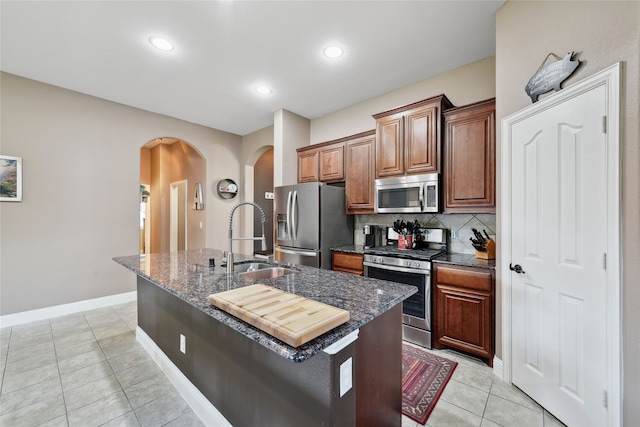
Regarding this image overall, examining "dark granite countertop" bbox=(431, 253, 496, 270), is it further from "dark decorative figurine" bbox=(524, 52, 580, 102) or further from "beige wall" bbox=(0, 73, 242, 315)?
"beige wall" bbox=(0, 73, 242, 315)

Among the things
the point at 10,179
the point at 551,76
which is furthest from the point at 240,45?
the point at 10,179

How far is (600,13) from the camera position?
1.42 metres

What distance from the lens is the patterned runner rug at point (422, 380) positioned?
5.70 feet

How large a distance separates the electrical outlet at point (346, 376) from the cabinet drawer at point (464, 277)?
65.5 inches

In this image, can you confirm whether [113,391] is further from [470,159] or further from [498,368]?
[470,159]

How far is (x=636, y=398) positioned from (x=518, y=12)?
8.18ft

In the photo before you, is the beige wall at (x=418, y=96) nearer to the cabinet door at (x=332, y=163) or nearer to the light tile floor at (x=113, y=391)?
the cabinet door at (x=332, y=163)

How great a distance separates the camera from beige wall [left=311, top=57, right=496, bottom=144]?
276 cm

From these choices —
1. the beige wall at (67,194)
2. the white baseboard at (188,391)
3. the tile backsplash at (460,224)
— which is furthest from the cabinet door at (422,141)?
the beige wall at (67,194)

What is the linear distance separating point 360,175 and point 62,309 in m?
4.29

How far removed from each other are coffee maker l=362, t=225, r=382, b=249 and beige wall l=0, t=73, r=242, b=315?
3.53 metres

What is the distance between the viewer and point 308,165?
157 inches

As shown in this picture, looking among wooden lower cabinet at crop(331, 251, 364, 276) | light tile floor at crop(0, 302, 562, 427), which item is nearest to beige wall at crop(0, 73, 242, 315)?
light tile floor at crop(0, 302, 562, 427)

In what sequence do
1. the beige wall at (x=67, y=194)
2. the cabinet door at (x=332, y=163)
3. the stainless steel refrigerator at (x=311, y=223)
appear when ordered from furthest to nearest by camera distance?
the cabinet door at (x=332, y=163) → the stainless steel refrigerator at (x=311, y=223) → the beige wall at (x=67, y=194)
